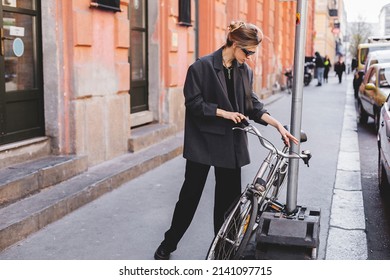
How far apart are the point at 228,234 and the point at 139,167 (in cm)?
383

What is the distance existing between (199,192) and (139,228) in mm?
1327

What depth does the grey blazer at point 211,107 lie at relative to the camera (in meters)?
4.12

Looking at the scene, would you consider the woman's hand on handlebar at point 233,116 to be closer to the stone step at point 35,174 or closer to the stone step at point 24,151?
the stone step at point 35,174

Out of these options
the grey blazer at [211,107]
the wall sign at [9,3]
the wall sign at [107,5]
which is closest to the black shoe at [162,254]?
the grey blazer at [211,107]

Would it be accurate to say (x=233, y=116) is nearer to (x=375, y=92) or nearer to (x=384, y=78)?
(x=375, y=92)

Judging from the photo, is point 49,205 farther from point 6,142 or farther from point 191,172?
point 191,172

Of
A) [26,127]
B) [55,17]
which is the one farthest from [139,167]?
[55,17]

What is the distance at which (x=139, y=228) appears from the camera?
554 cm

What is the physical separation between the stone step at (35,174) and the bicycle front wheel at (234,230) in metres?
2.32

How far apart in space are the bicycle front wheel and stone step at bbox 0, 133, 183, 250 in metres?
1.79

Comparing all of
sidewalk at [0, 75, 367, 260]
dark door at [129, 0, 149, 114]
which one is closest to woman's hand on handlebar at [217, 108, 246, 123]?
sidewalk at [0, 75, 367, 260]

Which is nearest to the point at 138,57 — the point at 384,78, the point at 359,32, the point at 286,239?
the point at 384,78

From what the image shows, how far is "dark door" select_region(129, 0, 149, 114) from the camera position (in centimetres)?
994

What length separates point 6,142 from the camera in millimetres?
6441
